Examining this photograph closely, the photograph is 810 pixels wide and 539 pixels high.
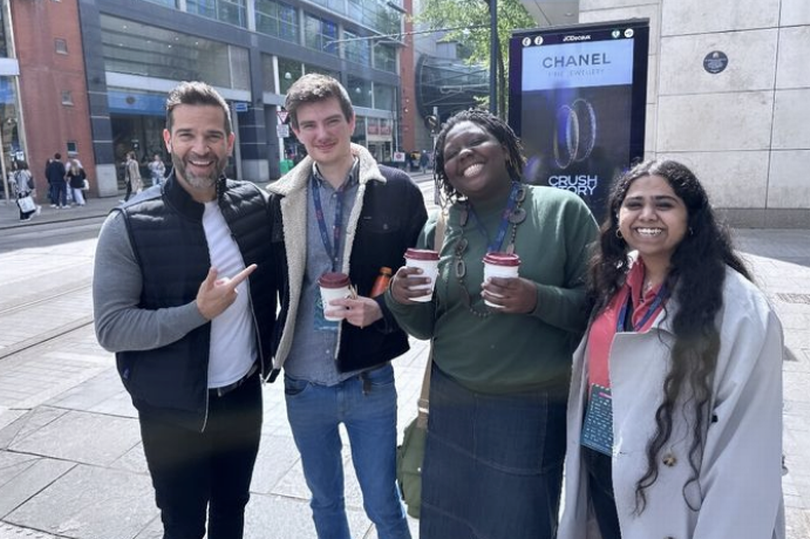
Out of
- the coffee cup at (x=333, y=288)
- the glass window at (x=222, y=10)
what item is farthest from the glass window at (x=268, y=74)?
the coffee cup at (x=333, y=288)

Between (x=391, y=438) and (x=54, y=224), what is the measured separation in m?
17.6

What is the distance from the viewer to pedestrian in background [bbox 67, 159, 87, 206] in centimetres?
2158

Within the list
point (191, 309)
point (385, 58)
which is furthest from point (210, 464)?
point (385, 58)

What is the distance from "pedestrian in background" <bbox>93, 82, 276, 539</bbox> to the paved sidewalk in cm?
93

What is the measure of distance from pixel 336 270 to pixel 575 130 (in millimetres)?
3683

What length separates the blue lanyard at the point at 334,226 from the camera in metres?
2.38

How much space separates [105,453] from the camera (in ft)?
13.0

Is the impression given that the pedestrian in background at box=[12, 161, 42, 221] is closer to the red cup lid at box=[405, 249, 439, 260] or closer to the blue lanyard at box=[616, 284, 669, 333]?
the red cup lid at box=[405, 249, 439, 260]

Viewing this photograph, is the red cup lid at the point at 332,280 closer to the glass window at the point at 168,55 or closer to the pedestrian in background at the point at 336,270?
the pedestrian in background at the point at 336,270

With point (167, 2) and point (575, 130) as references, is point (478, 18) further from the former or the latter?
point (575, 130)

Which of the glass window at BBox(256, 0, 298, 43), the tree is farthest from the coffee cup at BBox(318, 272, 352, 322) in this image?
the glass window at BBox(256, 0, 298, 43)

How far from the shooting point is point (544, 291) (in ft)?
6.20

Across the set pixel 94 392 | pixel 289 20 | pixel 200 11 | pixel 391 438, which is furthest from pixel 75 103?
pixel 391 438

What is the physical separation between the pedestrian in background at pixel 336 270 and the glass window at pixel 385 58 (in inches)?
1827
